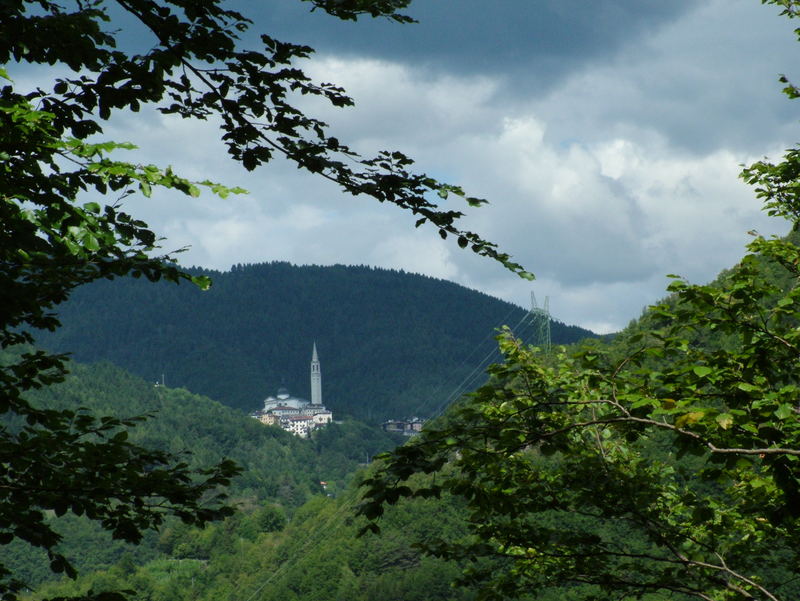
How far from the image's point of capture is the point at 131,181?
7.26 metres

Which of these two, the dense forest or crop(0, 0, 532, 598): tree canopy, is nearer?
crop(0, 0, 532, 598): tree canopy

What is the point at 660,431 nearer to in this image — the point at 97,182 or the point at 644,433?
the point at 644,433

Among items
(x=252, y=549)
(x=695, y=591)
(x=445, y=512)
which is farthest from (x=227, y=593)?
(x=695, y=591)

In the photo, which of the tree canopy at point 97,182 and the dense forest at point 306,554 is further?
the dense forest at point 306,554

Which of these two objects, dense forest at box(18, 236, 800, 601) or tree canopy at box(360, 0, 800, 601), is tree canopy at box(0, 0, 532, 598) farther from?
dense forest at box(18, 236, 800, 601)

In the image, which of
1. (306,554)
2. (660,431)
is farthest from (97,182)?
(306,554)

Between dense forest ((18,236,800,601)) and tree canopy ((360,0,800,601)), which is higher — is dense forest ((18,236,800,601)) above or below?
below

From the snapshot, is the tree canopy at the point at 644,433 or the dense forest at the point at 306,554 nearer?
the tree canopy at the point at 644,433

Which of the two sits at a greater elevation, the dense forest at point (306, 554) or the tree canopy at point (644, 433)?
the tree canopy at point (644, 433)

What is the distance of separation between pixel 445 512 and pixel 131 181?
87.6 metres

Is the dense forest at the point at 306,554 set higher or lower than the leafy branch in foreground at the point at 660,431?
lower

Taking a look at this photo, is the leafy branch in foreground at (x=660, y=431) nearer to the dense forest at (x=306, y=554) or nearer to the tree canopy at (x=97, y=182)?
the tree canopy at (x=97, y=182)

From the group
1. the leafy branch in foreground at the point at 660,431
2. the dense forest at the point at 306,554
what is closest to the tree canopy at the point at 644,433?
the leafy branch in foreground at the point at 660,431

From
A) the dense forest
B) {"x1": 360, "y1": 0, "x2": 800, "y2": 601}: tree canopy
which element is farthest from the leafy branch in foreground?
the dense forest
